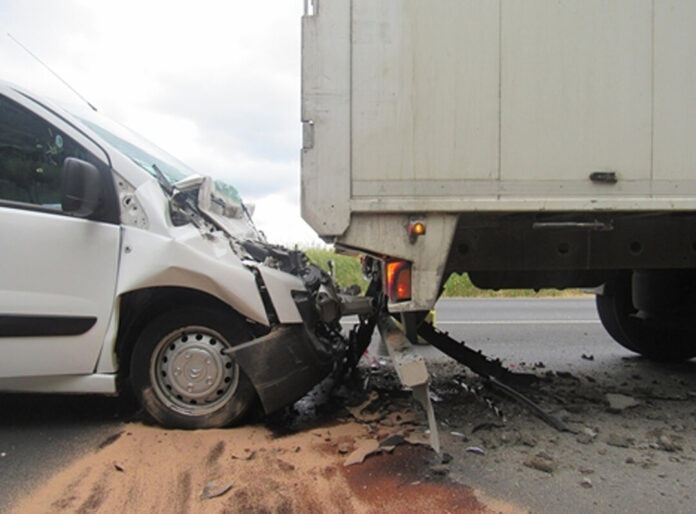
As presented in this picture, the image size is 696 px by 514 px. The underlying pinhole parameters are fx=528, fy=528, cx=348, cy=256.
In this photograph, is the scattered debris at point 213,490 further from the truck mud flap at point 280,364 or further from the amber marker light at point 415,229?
the amber marker light at point 415,229

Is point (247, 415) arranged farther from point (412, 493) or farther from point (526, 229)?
point (526, 229)

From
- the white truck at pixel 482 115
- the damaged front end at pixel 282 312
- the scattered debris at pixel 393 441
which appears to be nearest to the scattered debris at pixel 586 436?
the scattered debris at pixel 393 441

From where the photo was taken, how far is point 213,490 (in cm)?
253

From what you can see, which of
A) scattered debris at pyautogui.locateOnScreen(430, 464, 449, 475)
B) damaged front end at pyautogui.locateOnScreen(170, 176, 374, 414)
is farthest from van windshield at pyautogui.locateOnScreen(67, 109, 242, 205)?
scattered debris at pyautogui.locateOnScreen(430, 464, 449, 475)

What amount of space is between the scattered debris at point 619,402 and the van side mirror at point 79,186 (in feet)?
12.2

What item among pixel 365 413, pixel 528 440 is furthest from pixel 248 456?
pixel 528 440

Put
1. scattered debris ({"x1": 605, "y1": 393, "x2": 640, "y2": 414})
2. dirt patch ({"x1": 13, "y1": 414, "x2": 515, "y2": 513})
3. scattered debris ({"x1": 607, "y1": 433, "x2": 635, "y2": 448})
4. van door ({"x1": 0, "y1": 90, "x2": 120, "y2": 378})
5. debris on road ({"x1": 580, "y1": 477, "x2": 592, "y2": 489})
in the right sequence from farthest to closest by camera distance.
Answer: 1. scattered debris ({"x1": 605, "y1": 393, "x2": 640, "y2": 414})
2. scattered debris ({"x1": 607, "y1": 433, "x2": 635, "y2": 448})
3. van door ({"x1": 0, "y1": 90, "x2": 120, "y2": 378})
4. debris on road ({"x1": 580, "y1": 477, "x2": 592, "y2": 489})
5. dirt patch ({"x1": 13, "y1": 414, "x2": 515, "y2": 513})

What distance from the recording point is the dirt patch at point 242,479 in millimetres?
2434

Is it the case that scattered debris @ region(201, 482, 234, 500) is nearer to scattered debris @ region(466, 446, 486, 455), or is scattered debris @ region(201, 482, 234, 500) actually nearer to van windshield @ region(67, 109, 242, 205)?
scattered debris @ region(466, 446, 486, 455)

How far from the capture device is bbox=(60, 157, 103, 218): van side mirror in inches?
114

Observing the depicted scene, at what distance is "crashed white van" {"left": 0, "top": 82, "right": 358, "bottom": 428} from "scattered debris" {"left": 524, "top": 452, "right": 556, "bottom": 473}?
132cm

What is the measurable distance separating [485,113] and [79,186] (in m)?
2.27

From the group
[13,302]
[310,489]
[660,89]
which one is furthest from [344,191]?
[13,302]

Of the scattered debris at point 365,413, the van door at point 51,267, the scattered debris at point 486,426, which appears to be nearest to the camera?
the van door at point 51,267
